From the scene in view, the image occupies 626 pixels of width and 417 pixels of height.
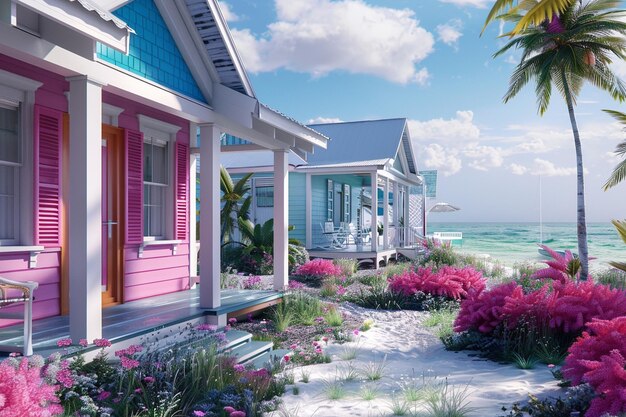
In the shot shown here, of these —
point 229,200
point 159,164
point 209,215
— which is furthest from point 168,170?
point 229,200

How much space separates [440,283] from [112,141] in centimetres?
606

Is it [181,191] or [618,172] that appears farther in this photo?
[618,172]

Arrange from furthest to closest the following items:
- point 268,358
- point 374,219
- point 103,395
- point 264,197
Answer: point 264,197
point 374,219
point 268,358
point 103,395

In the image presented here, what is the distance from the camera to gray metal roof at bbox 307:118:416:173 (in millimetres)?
20156

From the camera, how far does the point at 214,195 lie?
24.1 ft

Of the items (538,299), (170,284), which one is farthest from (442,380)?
(170,284)

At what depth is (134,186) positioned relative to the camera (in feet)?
25.9

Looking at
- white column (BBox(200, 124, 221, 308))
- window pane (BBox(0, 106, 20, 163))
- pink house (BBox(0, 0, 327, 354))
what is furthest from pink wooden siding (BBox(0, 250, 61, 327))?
white column (BBox(200, 124, 221, 308))

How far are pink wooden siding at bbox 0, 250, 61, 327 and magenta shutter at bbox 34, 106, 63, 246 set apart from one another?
0.67 feet

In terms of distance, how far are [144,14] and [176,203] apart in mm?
3205

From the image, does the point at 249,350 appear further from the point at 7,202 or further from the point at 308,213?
the point at 308,213

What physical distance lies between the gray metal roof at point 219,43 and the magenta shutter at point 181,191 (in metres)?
1.79

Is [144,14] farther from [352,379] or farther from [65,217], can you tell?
[352,379]

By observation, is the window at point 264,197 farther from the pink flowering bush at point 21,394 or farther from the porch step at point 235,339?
the pink flowering bush at point 21,394
